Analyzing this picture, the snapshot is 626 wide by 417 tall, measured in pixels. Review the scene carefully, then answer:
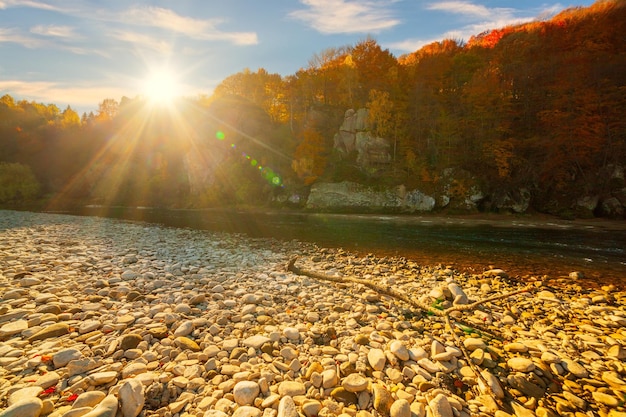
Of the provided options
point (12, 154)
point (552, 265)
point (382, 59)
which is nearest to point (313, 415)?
point (552, 265)

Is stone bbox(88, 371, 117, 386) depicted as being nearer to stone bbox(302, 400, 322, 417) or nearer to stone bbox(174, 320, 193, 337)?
stone bbox(174, 320, 193, 337)

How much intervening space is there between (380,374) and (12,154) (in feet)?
373

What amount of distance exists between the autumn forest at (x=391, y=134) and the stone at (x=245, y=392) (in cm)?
3816

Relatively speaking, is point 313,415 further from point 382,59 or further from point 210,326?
point 382,59

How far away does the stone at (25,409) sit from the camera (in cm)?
260

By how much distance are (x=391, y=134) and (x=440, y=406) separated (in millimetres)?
43357

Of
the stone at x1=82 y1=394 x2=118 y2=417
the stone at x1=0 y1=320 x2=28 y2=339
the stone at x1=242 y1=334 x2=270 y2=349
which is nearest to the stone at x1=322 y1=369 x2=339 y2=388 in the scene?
the stone at x1=242 y1=334 x2=270 y2=349

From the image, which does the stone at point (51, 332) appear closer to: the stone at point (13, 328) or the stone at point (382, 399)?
the stone at point (13, 328)

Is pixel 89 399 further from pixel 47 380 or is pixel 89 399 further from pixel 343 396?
pixel 343 396

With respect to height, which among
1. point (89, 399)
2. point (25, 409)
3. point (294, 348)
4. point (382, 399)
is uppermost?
point (25, 409)

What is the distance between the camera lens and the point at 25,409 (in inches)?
105

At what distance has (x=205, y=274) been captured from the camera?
29.7ft

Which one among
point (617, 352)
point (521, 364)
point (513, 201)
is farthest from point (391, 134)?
point (521, 364)

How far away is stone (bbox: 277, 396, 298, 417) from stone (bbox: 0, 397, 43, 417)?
2673 millimetres
